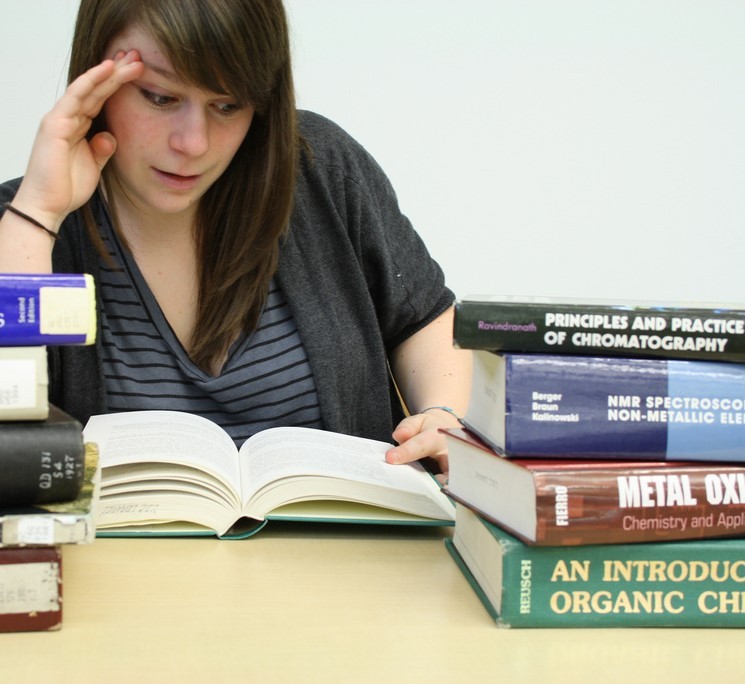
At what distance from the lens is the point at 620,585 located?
649 mm

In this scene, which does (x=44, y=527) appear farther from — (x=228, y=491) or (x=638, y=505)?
(x=638, y=505)

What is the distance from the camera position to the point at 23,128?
5.90ft

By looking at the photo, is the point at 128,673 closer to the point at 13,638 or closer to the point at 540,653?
the point at 13,638

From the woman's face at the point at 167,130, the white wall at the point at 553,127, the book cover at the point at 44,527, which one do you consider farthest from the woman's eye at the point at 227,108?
the white wall at the point at 553,127

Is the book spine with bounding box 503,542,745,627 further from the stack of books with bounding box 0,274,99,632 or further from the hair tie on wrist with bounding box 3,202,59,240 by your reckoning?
the hair tie on wrist with bounding box 3,202,59,240

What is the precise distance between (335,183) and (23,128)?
2.64ft

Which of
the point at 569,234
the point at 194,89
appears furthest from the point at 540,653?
the point at 569,234

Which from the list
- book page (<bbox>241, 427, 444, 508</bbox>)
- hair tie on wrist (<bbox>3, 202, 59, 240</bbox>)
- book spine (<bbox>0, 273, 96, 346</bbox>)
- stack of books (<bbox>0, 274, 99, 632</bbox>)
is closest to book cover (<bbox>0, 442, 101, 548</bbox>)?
stack of books (<bbox>0, 274, 99, 632</bbox>)

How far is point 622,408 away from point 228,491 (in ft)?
1.13

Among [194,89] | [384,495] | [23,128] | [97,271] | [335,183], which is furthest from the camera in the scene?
[23,128]

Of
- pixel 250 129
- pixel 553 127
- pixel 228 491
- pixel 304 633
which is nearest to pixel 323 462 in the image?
pixel 228 491

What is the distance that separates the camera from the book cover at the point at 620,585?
0.64 m

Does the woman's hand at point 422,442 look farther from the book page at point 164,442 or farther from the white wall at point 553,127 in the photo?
the white wall at point 553,127

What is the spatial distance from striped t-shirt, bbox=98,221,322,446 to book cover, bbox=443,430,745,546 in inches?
22.9
